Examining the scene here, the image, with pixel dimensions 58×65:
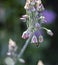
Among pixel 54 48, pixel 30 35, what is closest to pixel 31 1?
pixel 30 35

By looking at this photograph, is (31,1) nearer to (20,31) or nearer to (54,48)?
(20,31)

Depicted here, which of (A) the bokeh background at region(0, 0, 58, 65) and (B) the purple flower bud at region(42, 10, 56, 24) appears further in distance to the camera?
(B) the purple flower bud at region(42, 10, 56, 24)

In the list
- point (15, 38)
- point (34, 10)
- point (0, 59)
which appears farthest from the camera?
point (15, 38)

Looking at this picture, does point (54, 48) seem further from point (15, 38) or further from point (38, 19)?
point (38, 19)

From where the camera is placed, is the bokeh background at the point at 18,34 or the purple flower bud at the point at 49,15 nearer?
the bokeh background at the point at 18,34

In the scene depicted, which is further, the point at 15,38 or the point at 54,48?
the point at 54,48

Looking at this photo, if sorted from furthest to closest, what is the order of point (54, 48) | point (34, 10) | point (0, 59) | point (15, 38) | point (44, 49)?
point (54, 48) → point (44, 49) → point (15, 38) → point (0, 59) → point (34, 10)

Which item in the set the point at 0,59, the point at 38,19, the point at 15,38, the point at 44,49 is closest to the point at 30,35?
the point at 38,19

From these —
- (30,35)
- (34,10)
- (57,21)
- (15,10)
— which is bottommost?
(57,21)

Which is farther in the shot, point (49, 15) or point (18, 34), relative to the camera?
point (49, 15)

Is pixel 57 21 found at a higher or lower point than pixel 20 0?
lower
